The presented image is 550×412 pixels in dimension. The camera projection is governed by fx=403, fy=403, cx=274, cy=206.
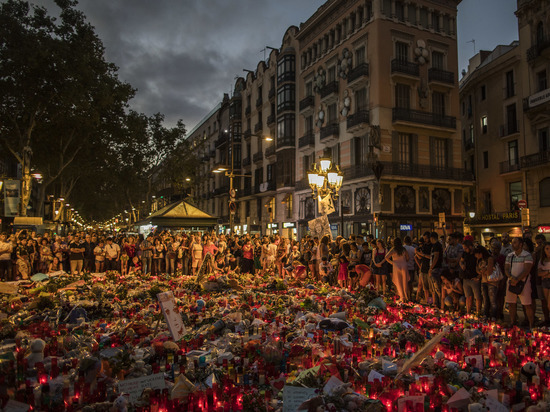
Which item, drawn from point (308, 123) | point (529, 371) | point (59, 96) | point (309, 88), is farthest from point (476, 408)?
point (309, 88)

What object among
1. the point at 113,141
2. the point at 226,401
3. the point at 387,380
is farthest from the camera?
the point at 113,141

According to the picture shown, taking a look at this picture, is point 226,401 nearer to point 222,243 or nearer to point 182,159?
point 222,243

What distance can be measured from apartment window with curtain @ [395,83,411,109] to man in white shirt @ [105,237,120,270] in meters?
22.6

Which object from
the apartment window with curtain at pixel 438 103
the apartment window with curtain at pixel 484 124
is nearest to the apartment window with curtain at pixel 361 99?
the apartment window with curtain at pixel 438 103

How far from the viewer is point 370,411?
418 centimetres

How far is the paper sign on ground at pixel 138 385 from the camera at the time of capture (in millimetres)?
4598

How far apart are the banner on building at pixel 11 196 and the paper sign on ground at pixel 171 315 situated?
21.7 meters

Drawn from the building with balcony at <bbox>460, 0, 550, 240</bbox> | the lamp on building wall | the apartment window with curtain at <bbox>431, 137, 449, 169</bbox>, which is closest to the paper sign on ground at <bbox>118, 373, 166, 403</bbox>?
the lamp on building wall

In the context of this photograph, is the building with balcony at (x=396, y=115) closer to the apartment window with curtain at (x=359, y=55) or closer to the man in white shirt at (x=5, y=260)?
the apartment window with curtain at (x=359, y=55)

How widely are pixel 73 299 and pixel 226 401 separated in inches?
294

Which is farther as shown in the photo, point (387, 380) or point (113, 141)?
point (113, 141)

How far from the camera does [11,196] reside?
79.0ft

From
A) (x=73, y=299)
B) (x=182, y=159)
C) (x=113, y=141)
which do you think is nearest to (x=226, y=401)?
(x=73, y=299)

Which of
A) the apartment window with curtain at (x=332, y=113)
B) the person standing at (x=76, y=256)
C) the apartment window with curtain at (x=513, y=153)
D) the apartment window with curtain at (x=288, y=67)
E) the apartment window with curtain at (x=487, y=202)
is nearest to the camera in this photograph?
the person standing at (x=76, y=256)
